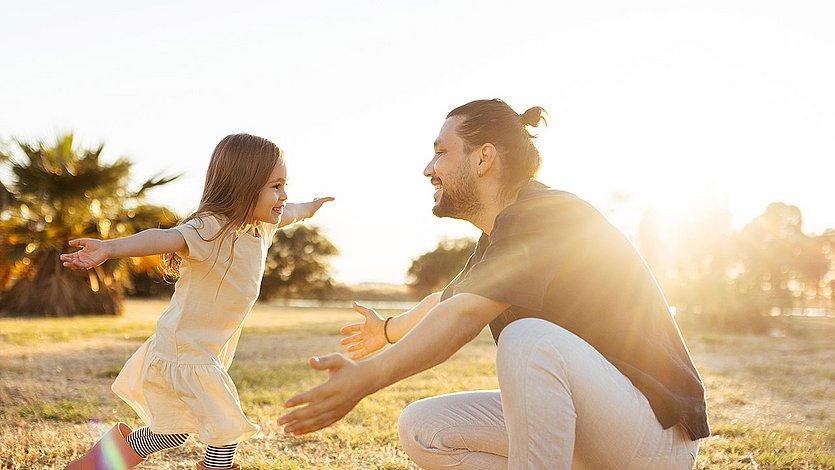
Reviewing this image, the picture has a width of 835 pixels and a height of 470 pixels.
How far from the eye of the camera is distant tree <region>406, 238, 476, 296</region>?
38906 mm

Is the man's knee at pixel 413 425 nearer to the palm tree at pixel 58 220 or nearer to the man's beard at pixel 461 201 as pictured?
the man's beard at pixel 461 201

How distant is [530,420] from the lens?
6.54 ft

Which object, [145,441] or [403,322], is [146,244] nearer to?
[145,441]

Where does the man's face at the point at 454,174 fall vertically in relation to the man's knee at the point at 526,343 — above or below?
above

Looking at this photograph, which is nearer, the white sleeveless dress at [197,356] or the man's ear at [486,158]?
the man's ear at [486,158]

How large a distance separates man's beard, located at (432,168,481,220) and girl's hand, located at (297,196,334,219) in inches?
54.0

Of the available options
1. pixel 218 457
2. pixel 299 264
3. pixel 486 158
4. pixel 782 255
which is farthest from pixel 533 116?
pixel 299 264

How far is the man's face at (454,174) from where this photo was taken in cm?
255

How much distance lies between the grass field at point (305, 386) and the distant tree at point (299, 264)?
1117 inches

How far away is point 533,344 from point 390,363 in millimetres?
416

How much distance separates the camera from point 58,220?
16234 mm

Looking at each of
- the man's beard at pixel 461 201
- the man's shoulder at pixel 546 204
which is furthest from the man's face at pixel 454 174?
the man's shoulder at pixel 546 204

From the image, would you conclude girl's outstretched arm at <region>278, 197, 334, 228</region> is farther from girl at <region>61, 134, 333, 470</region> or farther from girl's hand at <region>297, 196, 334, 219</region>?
girl at <region>61, 134, 333, 470</region>

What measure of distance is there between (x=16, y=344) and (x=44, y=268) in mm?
8173
